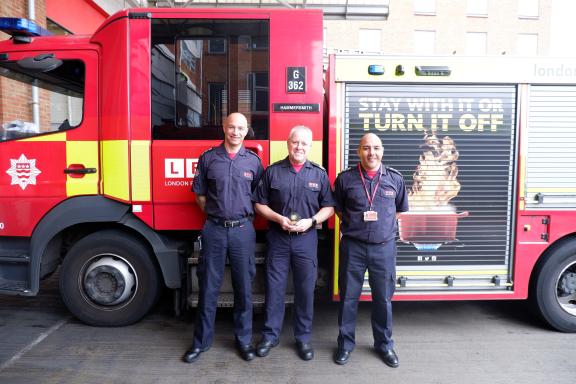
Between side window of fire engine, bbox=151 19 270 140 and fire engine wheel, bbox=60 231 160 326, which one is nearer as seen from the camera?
side window of fire engine, bbox=151 19 270 140

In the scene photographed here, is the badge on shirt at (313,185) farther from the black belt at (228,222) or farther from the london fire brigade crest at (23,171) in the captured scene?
the london fire brigade crest at (23,171)

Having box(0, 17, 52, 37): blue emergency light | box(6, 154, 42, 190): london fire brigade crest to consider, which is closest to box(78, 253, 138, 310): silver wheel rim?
box(6, 154, 42, 190): london fire brigade crest

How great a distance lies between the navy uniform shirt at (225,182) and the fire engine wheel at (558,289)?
2.75 meters

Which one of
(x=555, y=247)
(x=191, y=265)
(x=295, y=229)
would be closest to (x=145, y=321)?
(x=191, y=265)

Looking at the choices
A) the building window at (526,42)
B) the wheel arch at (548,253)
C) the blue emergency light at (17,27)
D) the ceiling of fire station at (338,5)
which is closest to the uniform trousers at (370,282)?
the wheel arch at (548,253)

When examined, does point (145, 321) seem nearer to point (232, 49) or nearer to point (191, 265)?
point (191, 265)

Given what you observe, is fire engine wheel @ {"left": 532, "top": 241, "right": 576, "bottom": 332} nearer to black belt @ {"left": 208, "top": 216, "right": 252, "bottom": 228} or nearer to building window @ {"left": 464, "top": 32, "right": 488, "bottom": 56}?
black belt @ {"left": 208, "top": 216, "right": 252, "bottom": 228}

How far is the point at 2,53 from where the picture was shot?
12.6ft

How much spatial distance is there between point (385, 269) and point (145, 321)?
8.05 feet

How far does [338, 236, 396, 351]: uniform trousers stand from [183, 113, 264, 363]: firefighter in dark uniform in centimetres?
76

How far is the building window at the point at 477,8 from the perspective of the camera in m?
28.8

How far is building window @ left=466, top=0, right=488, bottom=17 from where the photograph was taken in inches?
1136

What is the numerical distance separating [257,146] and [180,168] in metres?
0.69

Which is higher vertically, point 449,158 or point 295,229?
point 449,158
